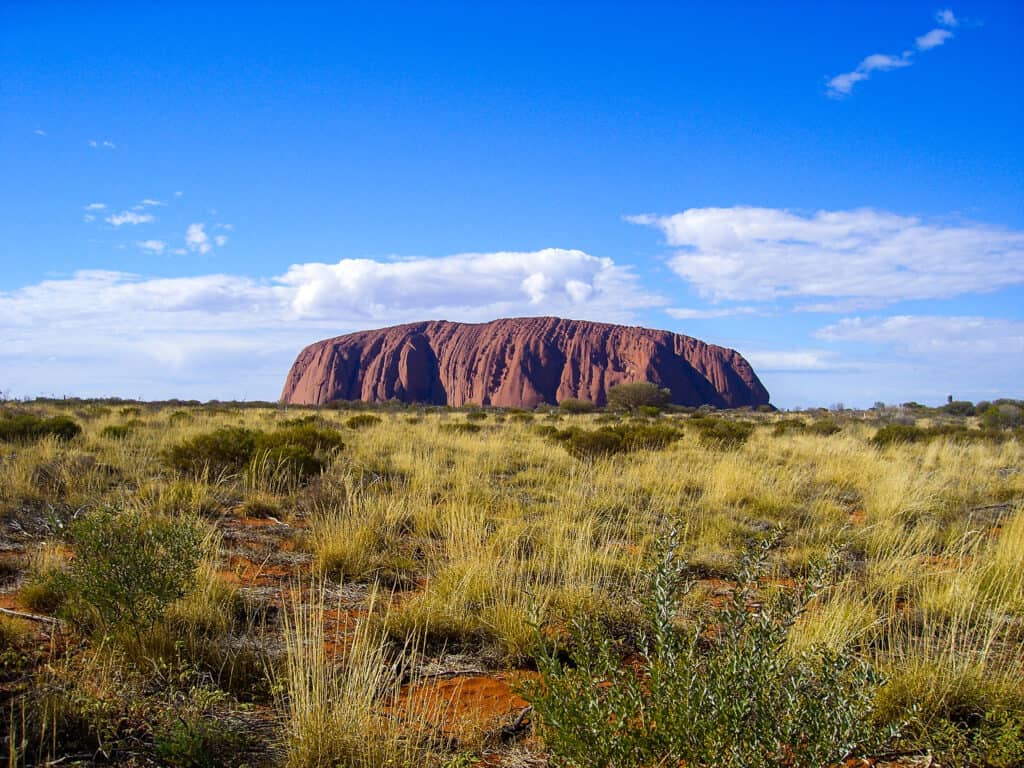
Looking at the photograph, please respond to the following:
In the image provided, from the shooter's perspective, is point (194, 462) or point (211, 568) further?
point (194, 462)

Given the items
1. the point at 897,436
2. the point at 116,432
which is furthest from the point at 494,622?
the point at 897,436

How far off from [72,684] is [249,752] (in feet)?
3.12

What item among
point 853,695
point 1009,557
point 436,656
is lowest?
point 436,656

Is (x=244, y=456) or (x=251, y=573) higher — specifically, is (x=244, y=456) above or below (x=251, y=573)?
above

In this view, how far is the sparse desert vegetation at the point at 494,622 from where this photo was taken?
1.97 metres

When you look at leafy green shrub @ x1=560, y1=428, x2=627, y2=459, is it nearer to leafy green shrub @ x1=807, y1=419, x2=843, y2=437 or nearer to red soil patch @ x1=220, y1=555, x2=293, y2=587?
red soil patch @ x1=220, y1=555, x2=293, y2=587

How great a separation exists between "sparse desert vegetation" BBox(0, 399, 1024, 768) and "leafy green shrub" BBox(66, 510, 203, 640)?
18 millimetres

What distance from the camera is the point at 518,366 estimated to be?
97.7m

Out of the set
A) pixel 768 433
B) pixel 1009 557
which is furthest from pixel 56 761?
pixel 768 433

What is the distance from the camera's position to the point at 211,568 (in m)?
4.08

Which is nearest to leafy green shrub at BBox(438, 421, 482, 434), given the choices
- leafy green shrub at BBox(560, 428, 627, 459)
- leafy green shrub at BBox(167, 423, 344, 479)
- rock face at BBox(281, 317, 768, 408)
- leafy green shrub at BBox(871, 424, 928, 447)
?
leafy green shrub at BBox(560, 428, 627, 459)

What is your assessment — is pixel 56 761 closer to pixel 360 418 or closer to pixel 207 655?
pixel 207 655

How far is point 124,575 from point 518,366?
94.6 m

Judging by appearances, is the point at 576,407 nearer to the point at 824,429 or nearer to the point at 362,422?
the point at 824,429
